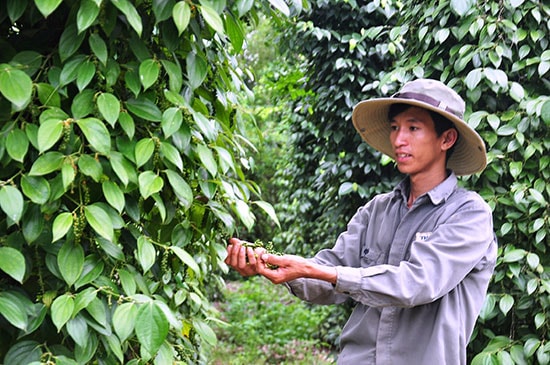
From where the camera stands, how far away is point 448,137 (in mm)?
1987

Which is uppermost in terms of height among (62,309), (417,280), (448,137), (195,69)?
(195,69)

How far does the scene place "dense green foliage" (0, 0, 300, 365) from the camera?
49.9 inches

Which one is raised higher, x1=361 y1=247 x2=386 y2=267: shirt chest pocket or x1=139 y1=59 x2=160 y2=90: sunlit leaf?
x1=139 y1=59 x2=160 y2=90: sunlit leaf

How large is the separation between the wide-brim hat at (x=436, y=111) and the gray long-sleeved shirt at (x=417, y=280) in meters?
0.13

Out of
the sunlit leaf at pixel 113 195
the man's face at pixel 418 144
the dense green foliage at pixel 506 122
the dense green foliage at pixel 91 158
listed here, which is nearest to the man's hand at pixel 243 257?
the dense green foliage at pixel 91 158

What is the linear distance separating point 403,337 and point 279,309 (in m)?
5.27

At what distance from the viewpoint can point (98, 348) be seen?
142 cm

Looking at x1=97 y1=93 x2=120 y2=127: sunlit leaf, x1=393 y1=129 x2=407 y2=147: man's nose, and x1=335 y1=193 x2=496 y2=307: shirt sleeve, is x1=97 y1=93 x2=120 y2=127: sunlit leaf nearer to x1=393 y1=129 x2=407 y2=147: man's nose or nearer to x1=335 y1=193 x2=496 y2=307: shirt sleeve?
x1=335 y1=193 x2=496 y2=307: shirt sleeve

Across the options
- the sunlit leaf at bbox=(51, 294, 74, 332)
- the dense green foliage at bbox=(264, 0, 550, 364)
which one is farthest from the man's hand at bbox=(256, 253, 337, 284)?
the dense green foliage at bbox=(264, 0, 550, 364)

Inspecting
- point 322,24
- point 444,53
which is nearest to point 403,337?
point 444,53

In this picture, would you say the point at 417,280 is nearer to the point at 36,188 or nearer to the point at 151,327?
the point at 151,327

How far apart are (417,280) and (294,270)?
30cm

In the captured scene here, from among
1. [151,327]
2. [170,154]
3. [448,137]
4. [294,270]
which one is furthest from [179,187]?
[448,137]

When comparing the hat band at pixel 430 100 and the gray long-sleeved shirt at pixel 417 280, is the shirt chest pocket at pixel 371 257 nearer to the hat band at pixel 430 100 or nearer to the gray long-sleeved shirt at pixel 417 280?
the gray long-sleeved shirt at pixel 417 280
